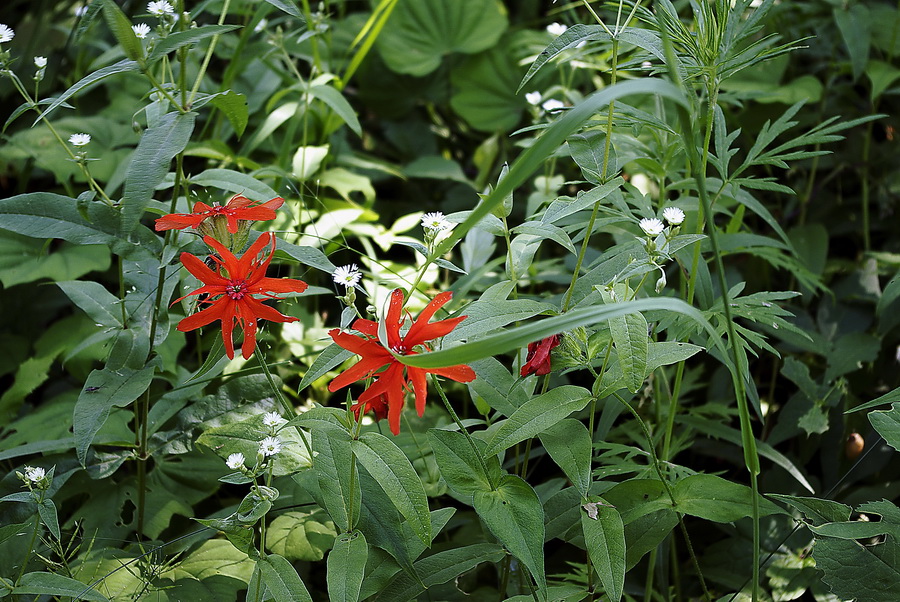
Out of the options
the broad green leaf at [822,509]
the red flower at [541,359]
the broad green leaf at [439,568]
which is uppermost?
the red flower at [541,359]

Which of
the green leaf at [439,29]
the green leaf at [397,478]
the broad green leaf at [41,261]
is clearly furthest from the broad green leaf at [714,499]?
the green leaf at [439,29]

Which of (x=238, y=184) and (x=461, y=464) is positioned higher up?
(x=238, y=184)

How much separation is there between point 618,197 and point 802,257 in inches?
25.4

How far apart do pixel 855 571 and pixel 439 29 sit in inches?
58.1

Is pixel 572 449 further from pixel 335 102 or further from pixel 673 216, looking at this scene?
pixel 335 102

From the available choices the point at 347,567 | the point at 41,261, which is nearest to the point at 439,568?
the point at 347,567

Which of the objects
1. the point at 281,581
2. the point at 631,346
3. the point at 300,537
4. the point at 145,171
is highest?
the point at 145,171

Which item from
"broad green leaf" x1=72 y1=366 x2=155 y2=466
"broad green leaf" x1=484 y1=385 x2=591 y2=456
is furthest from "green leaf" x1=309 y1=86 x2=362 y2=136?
"broad green leaf" x1=484 y1=385 x2=591 y2=456

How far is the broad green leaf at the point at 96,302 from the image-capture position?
897mm

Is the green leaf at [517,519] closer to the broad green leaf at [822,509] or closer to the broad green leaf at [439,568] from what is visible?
the broad green leaf at [439,568]

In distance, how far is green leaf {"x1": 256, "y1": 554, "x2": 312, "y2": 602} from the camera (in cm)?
67

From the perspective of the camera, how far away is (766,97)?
1165 mm

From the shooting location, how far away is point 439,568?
0.76 m

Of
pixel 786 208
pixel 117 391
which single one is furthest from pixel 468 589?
pixel 786 208
